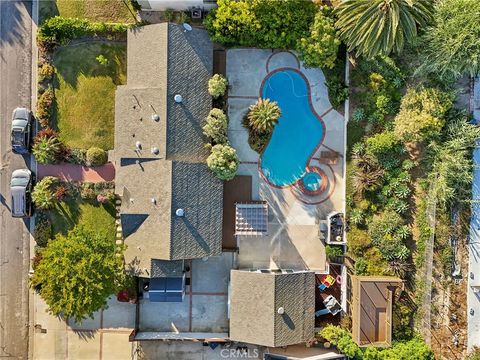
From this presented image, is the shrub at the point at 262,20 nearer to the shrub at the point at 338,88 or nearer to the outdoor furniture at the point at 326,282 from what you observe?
the shrub at the point at 338,88

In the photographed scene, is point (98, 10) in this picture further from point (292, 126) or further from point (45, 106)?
point (292, 126)

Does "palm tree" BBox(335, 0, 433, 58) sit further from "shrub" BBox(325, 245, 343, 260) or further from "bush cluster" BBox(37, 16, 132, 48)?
"bush cluster" BBox(37, 16, 132, 48)

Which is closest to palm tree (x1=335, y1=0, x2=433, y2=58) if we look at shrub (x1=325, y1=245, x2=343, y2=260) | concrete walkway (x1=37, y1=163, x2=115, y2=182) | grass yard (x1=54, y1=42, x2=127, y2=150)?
shrub (x1=325, y1=245, x2=343, y2=260)

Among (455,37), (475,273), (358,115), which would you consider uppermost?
(455,37)

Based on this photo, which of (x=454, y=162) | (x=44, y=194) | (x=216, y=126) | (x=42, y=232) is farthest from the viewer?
(x=42, y=232)

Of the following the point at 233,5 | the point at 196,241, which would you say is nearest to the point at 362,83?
the point at 233,5

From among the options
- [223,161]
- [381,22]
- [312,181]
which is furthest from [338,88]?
[223,161]
